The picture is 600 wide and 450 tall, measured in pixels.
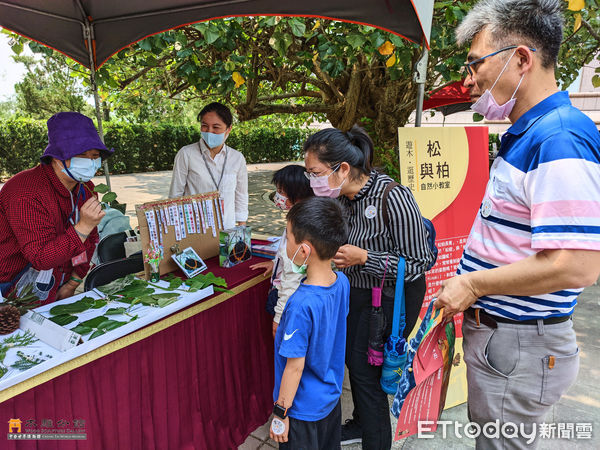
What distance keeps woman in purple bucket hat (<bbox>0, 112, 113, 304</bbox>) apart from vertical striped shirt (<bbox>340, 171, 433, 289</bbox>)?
1253mm

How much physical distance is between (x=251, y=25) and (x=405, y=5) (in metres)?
2.44

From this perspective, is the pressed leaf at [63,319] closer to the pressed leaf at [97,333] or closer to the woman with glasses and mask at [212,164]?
the pressed leaf at [97,333]

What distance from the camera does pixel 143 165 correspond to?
54.7 ft

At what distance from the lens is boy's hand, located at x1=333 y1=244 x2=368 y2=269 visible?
1.64m

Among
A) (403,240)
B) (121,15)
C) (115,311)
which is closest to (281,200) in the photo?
(403,240)

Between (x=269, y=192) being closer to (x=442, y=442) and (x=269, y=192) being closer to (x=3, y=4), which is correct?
(x=3, y=4)

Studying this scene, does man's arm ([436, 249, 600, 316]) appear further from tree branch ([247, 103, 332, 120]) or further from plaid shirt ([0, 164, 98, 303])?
tree branch ([247, 103, 332, 120])

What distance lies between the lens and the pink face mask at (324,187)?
1720 mm

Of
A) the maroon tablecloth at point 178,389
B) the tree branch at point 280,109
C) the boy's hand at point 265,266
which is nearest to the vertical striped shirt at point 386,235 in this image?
the boy's hand at point 265,266

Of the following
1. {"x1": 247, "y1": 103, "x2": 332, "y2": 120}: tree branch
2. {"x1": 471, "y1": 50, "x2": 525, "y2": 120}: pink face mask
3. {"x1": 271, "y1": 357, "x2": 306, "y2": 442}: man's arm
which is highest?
{"x1": 247, "y1": 103, "x2": 332, "y2": 120}: tree branch

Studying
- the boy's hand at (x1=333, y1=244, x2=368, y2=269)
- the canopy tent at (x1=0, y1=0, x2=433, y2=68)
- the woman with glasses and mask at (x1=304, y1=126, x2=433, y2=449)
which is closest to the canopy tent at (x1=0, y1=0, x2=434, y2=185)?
the canopy tent at (x1=0, y1=0, x2=433, y2=68)

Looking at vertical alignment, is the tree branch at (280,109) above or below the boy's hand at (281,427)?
above

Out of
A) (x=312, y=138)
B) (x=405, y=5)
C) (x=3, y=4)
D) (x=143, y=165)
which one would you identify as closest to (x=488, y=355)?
(x=312, y=138)

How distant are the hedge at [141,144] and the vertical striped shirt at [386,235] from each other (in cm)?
589
